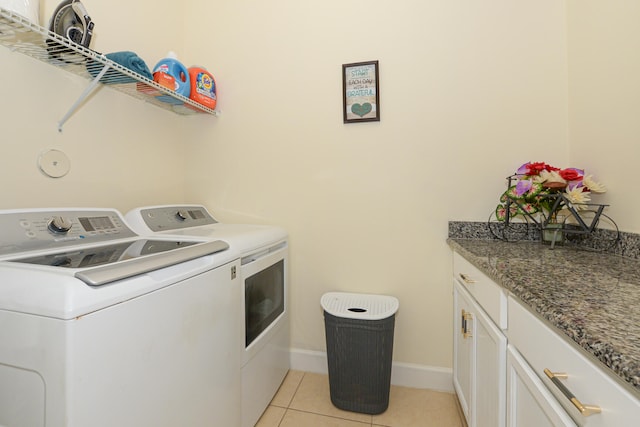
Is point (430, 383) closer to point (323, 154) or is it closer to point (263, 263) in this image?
point (263, 263)

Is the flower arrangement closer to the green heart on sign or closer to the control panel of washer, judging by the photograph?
the green heart on sign

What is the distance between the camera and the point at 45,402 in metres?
0.61

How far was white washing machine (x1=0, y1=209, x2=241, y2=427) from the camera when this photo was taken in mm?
608

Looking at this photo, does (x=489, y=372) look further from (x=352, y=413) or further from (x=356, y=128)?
(x=356, y=128)

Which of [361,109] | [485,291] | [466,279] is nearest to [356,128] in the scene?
[361,109]

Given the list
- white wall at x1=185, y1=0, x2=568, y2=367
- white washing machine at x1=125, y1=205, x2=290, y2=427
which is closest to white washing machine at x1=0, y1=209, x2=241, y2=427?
white washing machine at x1=125, y1=205, x2=290, y2=427

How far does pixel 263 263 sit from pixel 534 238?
1.41 meters

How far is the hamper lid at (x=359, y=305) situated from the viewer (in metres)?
1.45

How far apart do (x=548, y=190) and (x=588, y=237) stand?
28 centimetres

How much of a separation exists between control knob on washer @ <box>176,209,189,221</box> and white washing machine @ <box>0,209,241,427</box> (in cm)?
44

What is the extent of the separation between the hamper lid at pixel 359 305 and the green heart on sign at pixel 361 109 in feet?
3.49

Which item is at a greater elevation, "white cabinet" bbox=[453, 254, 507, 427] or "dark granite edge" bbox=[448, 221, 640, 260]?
"dark granite edge" bbox=[448, 221, 640, 260]

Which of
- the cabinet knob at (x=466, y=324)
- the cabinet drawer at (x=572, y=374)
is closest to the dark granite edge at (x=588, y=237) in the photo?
the cabinet knob at (x=466, y=324)

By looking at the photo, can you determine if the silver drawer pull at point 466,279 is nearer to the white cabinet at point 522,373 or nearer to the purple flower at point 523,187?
the white cabinet at point 522,373
